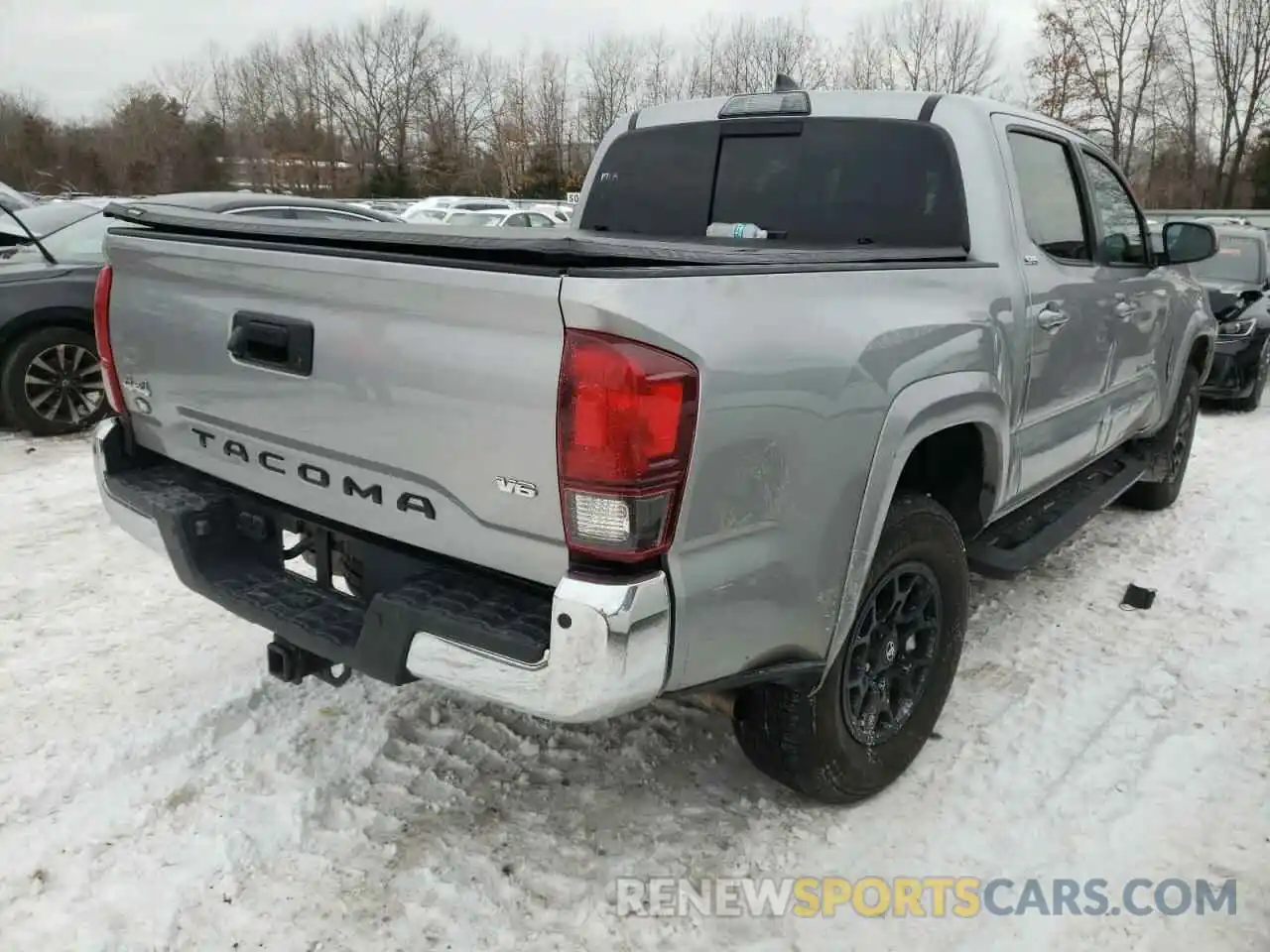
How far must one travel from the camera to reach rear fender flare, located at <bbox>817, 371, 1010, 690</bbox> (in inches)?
91.7

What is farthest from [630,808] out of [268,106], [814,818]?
[268,106]

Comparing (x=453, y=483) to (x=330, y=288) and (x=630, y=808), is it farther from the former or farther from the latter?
(x=630, y=808)

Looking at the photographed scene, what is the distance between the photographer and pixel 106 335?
2.88 meters

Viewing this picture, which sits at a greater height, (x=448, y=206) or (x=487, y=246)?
(x=487, y=246)

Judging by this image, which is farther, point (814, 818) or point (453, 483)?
point (814, 818)

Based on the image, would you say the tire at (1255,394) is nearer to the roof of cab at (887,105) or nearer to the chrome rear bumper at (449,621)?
the roof of cab at (887,105)

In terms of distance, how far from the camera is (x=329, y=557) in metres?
2.50

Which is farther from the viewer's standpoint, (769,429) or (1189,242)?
(1189,242)

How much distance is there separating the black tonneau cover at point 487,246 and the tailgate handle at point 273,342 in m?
0.19

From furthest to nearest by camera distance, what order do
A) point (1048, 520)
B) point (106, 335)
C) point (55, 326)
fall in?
point (55, 326), point (1048, 520), point (106, 335)

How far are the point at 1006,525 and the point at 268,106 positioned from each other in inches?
2714

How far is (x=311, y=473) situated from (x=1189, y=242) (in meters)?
4.04

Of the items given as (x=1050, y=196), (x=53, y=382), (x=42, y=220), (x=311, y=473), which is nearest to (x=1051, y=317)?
(x=1050, y=196)

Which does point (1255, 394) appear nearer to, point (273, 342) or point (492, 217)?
point (273, 342)
